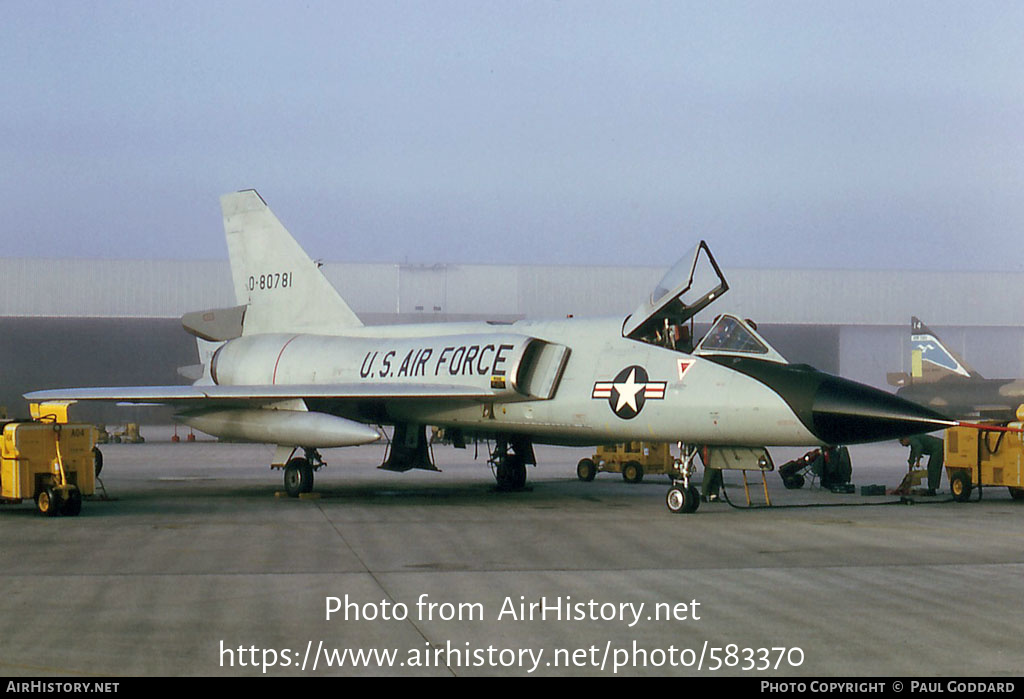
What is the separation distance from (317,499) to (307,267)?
14.7 feet

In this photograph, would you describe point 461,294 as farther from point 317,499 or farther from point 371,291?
point 317,499

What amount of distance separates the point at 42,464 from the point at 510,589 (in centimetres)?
723

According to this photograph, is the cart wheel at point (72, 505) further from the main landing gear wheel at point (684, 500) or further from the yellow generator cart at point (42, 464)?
the main landing gear wheel at point (684, 500)

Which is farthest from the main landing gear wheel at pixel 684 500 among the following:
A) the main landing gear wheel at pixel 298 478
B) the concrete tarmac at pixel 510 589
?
the main landing gear wheel at pixel 298 478

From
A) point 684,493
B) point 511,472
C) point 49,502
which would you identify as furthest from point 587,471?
point 49,502

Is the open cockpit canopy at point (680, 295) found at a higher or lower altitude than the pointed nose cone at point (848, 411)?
higher

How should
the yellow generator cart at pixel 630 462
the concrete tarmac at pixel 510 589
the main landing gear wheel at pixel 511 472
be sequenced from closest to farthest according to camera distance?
the concrete tarmac at pixel 510 589, the main landing gear wheel at pixel 511 472, the yellow generator cart at pixel 630 462

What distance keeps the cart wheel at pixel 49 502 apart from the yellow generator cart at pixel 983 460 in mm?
11594

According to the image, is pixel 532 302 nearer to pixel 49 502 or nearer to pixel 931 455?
pixel 931 455

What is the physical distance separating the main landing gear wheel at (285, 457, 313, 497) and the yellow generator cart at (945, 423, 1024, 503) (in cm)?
897

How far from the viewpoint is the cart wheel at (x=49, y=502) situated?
12.8 m

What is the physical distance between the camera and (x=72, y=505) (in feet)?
42.1

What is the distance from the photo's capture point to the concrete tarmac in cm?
589

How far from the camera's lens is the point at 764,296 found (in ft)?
145
